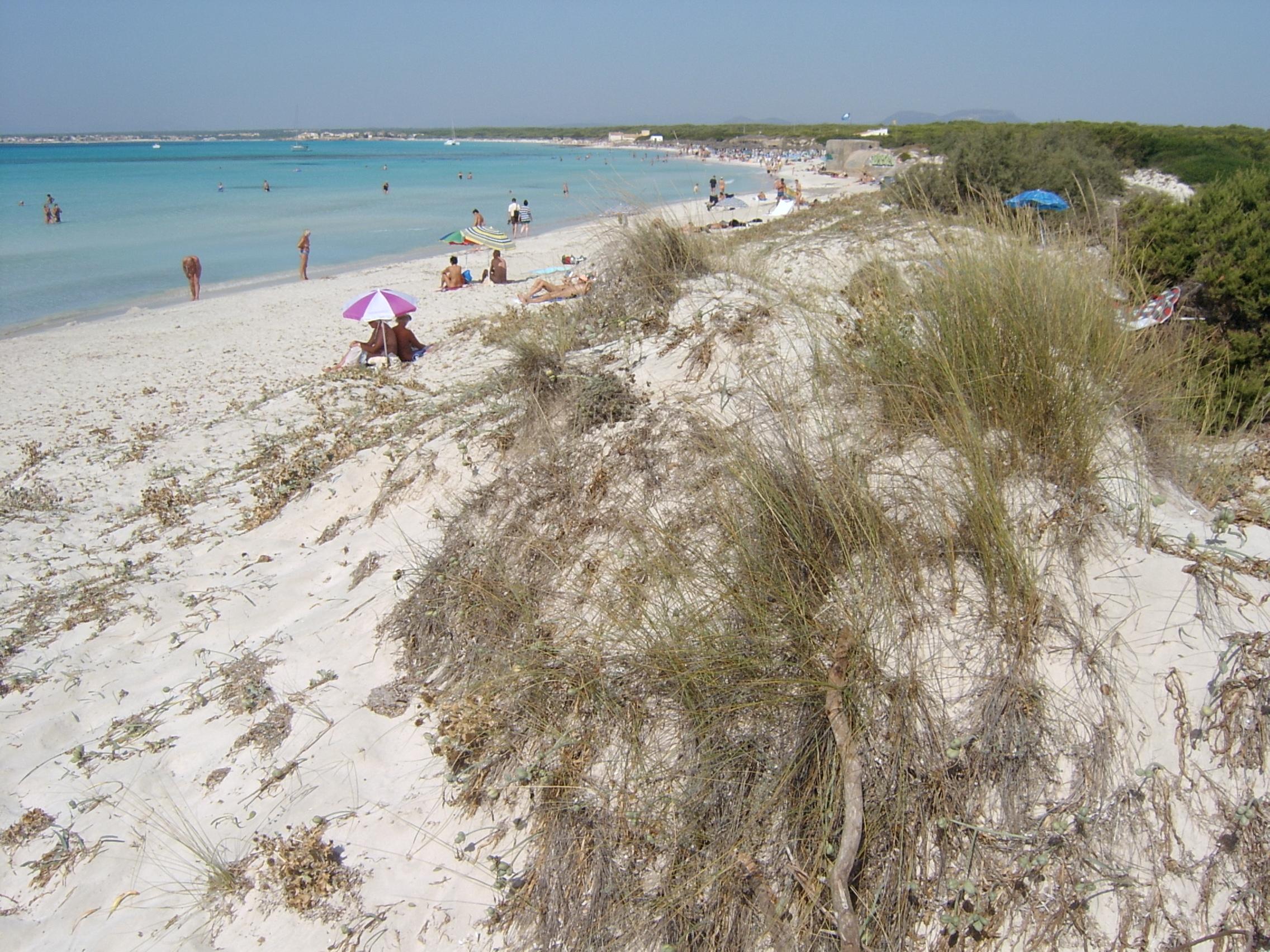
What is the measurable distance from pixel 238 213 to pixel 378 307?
30858mm

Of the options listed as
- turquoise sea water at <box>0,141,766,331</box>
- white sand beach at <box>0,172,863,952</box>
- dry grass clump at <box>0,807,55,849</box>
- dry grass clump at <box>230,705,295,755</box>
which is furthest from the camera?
turquoise sea water at <box>0,141,766,331</box>

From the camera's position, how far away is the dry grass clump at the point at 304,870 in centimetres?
263

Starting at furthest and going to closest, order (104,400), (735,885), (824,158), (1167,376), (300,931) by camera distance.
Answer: (824,158) → (104,400) → (1167,376) → (300,931) → (735,885)

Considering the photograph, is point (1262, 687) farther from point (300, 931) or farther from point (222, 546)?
point (222, 546)

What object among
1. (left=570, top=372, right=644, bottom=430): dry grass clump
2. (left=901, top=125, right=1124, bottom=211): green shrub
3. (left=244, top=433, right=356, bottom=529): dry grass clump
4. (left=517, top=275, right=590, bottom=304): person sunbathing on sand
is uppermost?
(left=901, top=125, right=1124, bottom=211): green shrub

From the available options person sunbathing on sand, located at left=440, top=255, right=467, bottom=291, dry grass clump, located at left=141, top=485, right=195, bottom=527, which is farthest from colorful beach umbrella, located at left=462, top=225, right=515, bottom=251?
dry grass clump, located at left=141, top=485, right=195, bottom=527

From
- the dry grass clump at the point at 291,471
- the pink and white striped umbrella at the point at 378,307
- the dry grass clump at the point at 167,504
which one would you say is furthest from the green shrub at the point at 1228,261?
the pink and white striped umbrella at the point at 378,307

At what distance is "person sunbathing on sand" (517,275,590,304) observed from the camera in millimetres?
11922

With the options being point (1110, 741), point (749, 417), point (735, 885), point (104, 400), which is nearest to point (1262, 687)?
point (1110, 741)

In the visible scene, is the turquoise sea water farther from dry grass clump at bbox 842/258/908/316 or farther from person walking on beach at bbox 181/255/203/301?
dry grass clump at bbox 842/258/908/316

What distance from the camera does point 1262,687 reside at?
2.26 meters

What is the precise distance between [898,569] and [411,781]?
203 centimetres

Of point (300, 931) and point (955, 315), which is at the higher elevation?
point (955, 315)

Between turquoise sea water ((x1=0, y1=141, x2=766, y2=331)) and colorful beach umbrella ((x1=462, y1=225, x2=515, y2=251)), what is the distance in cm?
184
